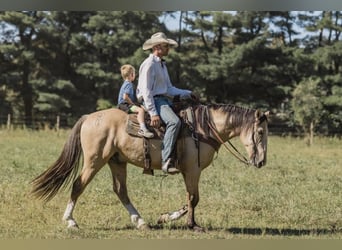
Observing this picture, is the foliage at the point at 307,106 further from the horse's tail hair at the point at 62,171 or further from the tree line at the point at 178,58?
the horse's tail hair at the point at 62,171

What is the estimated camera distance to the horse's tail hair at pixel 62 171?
5602mm

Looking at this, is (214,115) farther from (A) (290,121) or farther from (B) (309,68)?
(B) (309,68)

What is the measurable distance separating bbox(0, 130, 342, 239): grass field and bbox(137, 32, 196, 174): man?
82 cm

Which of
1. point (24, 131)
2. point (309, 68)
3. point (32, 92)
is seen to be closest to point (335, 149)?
point (309, 68)

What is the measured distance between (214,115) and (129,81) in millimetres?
956

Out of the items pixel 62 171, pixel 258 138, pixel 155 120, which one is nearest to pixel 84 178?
pixel 62 171

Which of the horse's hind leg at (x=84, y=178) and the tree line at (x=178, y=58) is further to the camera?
the tree line at (x=178, y=58)

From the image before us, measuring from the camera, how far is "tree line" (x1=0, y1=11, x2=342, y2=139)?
20328 mm

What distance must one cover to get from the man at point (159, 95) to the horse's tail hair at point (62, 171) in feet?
2.75

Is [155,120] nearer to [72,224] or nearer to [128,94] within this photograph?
[128,94]

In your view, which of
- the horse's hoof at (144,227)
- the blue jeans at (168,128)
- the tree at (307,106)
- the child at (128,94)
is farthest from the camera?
the tree at (307,106)

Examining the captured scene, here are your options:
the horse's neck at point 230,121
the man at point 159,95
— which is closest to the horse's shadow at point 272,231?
the man at point 159,95

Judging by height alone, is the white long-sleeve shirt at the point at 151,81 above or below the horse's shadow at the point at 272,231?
above

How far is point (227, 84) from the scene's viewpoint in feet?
68.6
